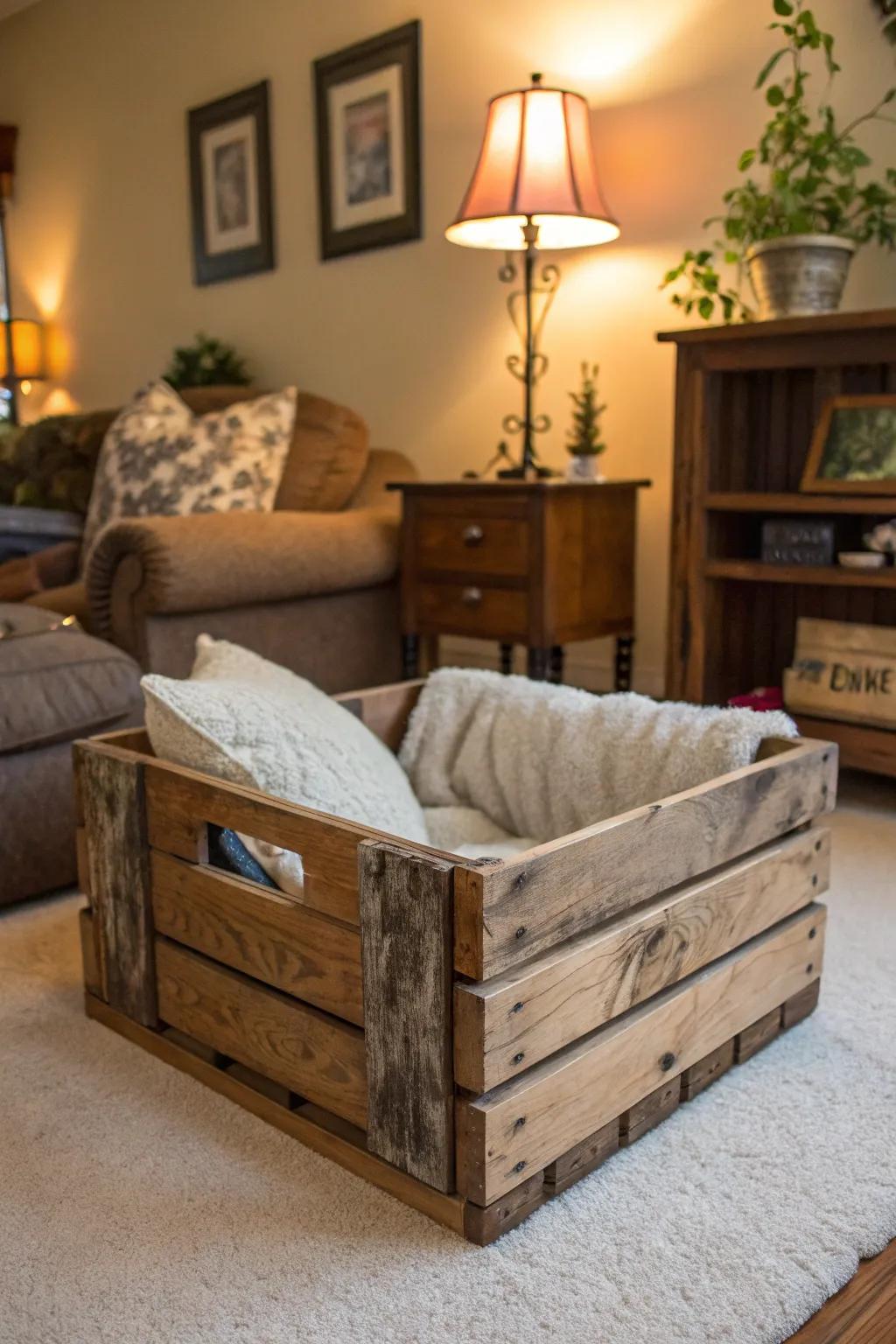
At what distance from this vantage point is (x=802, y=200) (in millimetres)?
2416

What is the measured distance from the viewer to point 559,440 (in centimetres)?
325

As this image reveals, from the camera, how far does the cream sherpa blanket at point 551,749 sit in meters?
1.45

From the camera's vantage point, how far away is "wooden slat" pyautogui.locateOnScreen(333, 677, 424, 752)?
Answer: 173 cm

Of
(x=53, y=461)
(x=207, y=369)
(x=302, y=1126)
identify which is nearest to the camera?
(x=302, y=1126)

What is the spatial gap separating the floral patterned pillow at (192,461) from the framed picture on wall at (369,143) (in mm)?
847

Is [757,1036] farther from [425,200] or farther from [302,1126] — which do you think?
[425,200]

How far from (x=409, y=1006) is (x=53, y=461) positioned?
2.72m

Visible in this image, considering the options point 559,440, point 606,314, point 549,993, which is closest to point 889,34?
point 606,314

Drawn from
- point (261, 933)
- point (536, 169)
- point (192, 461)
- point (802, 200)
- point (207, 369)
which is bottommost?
point (261, 933)

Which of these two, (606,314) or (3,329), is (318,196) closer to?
(606,314)

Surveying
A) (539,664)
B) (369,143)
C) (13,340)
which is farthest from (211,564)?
(13,340)

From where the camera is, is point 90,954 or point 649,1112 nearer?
point 649,1112

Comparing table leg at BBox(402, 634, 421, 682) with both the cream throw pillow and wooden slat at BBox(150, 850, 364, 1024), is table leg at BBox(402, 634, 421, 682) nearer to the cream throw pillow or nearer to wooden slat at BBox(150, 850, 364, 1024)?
the cream throw pillow

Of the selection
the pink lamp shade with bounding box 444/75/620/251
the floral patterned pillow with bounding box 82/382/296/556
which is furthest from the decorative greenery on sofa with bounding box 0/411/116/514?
the pink lamp shade with bounding box 444/75/620/251
